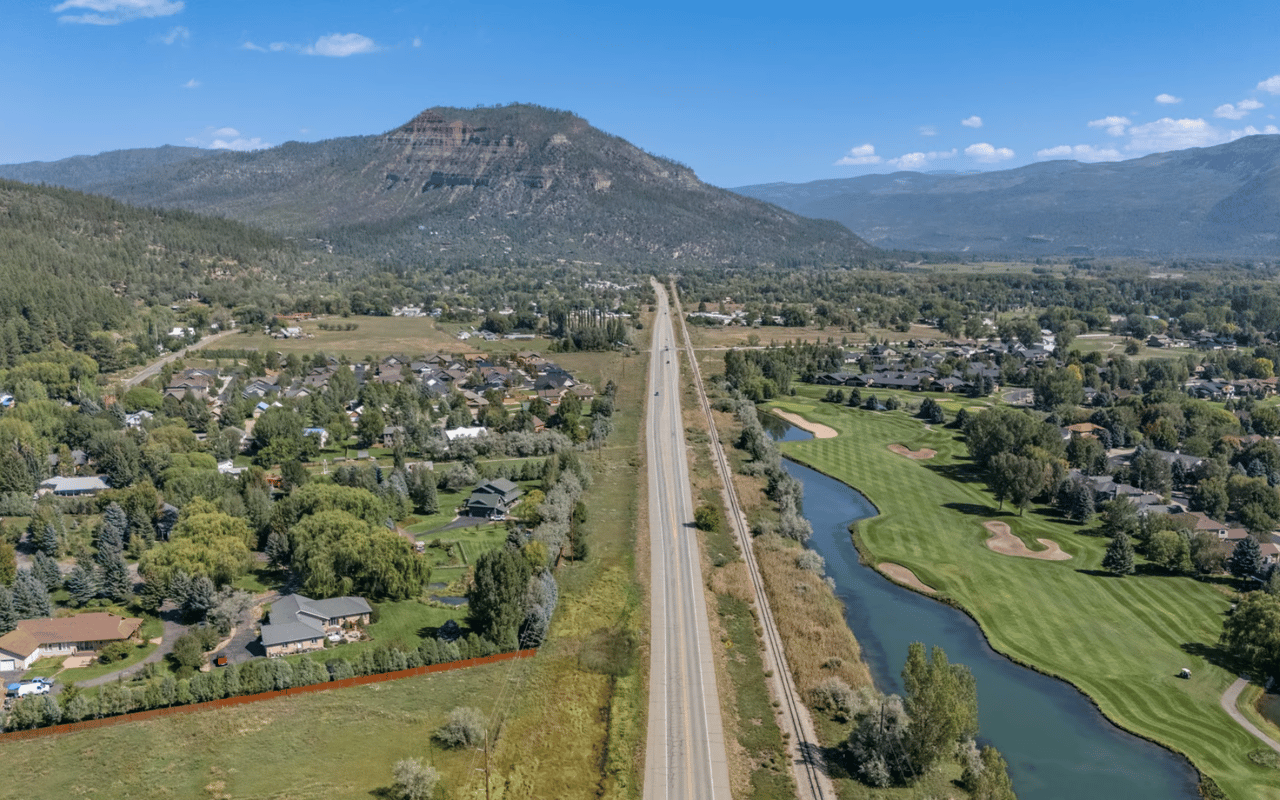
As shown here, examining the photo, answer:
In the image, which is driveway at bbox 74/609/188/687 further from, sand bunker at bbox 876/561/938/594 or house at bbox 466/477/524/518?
sand bunker at bbox 876/561/938/594

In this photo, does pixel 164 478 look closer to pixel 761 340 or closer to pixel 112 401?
pixel 112 401

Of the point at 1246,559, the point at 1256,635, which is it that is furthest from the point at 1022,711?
the point at 1246,559

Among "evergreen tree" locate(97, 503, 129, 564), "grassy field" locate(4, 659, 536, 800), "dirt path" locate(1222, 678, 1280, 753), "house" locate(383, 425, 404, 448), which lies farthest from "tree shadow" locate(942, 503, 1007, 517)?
"evergreen tree" locate(97, 503, 129, 564)

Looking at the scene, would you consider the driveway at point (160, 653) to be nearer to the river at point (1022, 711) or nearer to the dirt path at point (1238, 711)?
the river at point (1022, 711)

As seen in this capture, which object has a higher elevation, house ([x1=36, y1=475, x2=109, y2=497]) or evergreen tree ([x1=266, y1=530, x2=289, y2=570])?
house ([x1=36, y1=475, x2=109, y2=497])

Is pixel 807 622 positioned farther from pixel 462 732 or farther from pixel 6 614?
pixel 6 614

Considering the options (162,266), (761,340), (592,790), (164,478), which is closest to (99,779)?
(592,790)
